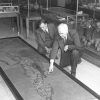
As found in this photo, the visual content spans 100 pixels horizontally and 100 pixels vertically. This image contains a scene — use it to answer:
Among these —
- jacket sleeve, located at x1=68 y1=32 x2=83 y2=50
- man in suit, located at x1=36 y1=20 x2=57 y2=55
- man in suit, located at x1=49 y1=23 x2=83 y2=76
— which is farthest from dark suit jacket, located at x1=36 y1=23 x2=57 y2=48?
jacket sleeve, located at x1=68 y1=32 x2=83 y2=50

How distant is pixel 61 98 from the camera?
6.39 ft

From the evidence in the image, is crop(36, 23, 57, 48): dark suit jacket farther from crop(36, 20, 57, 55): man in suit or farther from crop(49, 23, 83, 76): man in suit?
crop(49, 23, 83, 76): man in suit

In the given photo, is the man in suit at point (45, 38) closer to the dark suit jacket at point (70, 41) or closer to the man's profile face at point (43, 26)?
the man's profile face at point (43, 26)

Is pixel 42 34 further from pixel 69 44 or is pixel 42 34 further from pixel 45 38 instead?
pixel 69 44

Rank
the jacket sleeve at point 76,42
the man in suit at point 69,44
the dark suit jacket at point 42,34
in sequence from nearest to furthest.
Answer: the man in suit at point 69,44
the jacket sleeve at point 76,42
the dark suit jacket at point 42,34

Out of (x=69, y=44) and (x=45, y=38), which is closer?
(x=69, y=44)

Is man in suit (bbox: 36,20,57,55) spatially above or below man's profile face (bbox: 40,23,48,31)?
below

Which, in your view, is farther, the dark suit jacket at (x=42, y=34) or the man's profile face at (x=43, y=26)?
the dark suit jacket at (x=42, y=34)

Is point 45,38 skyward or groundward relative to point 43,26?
groundward

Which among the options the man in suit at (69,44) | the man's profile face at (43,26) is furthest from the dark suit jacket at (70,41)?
the man's profile face at (43,26)

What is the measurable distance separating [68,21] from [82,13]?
49 centimetres

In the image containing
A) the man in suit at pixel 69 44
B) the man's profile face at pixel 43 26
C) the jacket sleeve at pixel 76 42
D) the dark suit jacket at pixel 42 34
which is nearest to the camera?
the man in suit at pixel 69 44

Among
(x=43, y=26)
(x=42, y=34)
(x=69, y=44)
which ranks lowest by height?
(x=69, y=44)

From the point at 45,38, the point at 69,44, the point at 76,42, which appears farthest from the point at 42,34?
the point at 76,42
